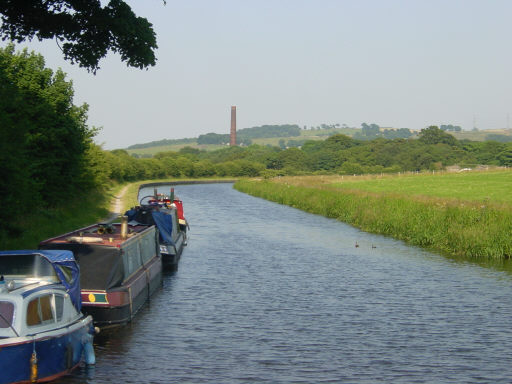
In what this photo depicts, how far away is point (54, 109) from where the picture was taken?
4047 cm

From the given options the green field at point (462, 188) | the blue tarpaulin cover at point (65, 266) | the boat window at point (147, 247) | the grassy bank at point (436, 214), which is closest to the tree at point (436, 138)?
the green field at point (462, 188)

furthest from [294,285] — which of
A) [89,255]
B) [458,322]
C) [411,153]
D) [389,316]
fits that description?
[411,153]

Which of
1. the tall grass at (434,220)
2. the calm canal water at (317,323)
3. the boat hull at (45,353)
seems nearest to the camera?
the boat hull at (45,353)

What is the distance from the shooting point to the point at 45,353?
13336 mm

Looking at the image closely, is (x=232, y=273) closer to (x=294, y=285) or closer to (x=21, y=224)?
(x=294, y=285)

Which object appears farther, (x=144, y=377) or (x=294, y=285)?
(x=294, y=285)

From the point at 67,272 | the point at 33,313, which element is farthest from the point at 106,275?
the point at 33,313

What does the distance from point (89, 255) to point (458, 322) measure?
10850 mm

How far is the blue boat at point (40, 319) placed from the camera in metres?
12.8

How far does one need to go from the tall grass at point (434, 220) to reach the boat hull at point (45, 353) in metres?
22.5

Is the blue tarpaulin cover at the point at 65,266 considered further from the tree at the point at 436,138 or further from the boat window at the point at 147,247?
the tree at the point at 436,138

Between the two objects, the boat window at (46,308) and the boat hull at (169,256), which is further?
the boat hull at (169,256)

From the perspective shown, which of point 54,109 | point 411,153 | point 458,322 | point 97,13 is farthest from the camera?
point 411,153

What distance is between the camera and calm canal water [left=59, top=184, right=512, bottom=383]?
1592 centimetres
